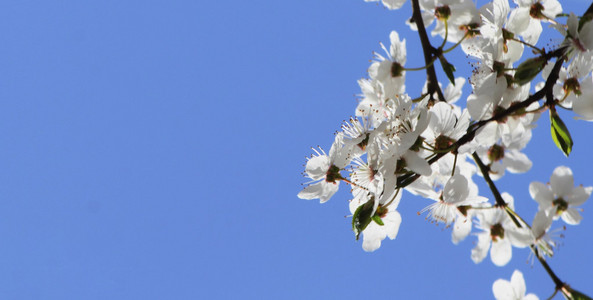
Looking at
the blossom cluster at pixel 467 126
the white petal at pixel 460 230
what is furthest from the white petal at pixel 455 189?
the white petal at pixel 460 230

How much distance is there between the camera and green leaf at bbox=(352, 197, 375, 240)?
1155 mm

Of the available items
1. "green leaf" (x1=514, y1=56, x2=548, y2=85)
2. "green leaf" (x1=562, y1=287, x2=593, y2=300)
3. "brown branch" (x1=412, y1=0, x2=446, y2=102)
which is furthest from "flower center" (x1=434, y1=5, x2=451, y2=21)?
"green leaf" (x1=562, y1=287, x2=593, y2=300)

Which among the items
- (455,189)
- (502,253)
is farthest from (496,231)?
(455,189)

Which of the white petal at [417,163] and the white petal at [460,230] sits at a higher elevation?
the white petal at [460,230]

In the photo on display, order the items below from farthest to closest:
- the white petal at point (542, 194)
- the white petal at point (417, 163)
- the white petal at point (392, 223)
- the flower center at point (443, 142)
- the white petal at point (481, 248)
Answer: the white petal at point (481, 248) < the white petal at point (542, 194) < the white petal at point (392, 223) < the flower center at point (443, 142) < the white petal at point (417, 163)

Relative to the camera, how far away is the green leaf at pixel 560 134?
121 centimetres

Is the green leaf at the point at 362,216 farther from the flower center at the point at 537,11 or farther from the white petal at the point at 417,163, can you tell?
the flower center at the point at 537,11

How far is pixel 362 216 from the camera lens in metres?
1.16

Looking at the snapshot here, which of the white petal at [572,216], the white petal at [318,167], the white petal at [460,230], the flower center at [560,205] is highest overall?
the white petal at [318,167]

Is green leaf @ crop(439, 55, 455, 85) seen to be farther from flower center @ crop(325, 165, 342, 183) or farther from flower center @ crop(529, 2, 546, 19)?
flower center @ crop(325, 165, 342, 183)

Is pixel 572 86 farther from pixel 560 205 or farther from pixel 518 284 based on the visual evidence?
pixel 518 284

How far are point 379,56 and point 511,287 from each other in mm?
710

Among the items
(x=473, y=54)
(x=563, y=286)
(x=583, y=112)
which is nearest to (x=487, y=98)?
(x=583, y=112)

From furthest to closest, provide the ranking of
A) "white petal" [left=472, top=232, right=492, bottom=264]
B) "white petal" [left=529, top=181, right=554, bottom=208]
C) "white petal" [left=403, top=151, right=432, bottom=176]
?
"white petal" [left=472, top=232, right=492, bottom=264], "white petal" [left=529, top=181, right=554, bottom=208], "white petal" [left=403, top=151, right=432, bottom=176]
